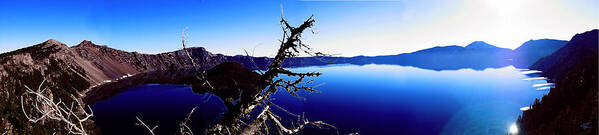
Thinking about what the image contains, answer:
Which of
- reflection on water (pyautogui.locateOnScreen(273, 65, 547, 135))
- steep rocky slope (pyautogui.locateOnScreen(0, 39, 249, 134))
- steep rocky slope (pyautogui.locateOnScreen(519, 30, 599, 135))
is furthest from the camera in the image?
reflection on water (pyautogui.locateOnScreen(273, 65, 547, 135))

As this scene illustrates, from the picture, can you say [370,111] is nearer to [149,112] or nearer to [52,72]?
[149,112]

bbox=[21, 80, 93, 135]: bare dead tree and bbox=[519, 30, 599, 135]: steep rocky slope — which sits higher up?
bbox=[21, 80, 93, 135]: bare dead tree

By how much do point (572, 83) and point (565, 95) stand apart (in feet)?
23.4

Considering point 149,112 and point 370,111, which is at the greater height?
point 149,112

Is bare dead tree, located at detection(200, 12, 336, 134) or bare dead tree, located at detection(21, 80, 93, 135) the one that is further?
bare dead tree, located at detection(200, 12, 336, 134)

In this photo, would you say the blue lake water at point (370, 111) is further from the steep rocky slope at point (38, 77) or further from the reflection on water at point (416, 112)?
the steep rocky slope at point (38, 77)

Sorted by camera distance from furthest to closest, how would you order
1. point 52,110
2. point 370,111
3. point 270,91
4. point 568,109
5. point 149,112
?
point 370,111
point 568,109
point 149,112
point 270,91
point 52,110

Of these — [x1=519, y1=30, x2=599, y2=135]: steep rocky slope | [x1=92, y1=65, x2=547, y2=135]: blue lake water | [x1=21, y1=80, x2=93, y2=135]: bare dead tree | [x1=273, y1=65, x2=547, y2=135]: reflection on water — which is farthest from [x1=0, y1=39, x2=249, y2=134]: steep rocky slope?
[x1=519, y1=30, x2=599, y2=135]: steep rocky slope

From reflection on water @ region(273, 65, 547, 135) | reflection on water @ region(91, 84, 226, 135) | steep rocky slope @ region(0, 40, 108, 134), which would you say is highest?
steep rocky slope @ region(0, 40, 108, 134)

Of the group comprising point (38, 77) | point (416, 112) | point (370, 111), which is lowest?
point (416, 112)

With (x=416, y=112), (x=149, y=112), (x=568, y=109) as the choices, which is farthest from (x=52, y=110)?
(x=568, y=109)

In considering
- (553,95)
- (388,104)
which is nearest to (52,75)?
(388,104)

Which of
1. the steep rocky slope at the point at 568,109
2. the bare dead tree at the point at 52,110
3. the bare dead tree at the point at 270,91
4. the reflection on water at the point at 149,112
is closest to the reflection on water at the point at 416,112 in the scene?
the steep rocky slope at the point at 568,109

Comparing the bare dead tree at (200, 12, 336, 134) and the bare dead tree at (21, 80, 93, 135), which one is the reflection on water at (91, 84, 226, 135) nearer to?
the bare dead tree at (200, 12, 336, 134)
